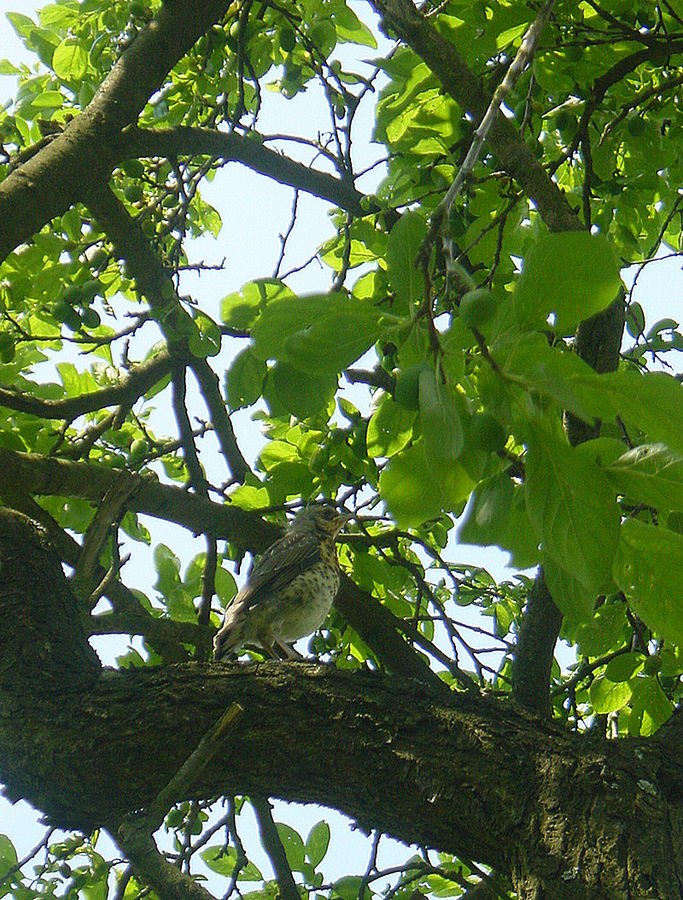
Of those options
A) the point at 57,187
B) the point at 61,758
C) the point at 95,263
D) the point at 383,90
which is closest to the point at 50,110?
the point at 95,263

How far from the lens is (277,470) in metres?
2.93

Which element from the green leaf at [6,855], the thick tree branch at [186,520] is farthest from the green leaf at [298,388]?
the green leaf at [6,855]

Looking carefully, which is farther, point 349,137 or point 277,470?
point 349,137

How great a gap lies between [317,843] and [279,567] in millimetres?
1444

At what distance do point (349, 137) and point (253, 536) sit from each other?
1.57m

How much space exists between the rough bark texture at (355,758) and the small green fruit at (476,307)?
3.88 feet

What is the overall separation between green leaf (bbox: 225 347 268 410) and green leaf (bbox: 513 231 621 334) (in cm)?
106

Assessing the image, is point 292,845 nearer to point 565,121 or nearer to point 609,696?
point 609,696

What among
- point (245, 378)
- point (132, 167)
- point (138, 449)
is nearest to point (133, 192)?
point (132, 167)

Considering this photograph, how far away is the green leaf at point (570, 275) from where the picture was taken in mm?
1097

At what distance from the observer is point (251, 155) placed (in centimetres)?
372

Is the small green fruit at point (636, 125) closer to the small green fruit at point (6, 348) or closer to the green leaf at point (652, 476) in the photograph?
the green leaf at point (652, 476)

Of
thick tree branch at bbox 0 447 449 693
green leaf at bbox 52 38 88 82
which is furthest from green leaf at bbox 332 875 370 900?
green leaf at bbox 52 38 88 82

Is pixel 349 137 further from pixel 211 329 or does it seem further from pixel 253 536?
pixel 253 536
